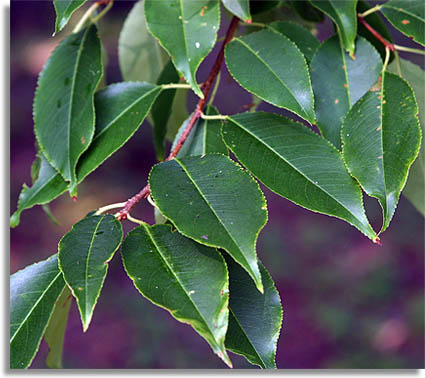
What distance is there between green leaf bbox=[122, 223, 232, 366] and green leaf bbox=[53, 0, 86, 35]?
0.71 feet

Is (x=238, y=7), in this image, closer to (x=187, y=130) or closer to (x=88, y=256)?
(x=187, y=130)

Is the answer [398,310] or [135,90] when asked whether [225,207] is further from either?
[398,310]

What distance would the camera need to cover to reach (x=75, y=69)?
2.23 ft

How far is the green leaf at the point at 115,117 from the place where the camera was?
0.62m

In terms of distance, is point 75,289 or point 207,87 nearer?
point 75,289

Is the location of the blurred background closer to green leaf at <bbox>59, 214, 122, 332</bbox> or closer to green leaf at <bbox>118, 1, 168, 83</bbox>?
green leaf at <bbox>118, 1, 168, 83</bbox>

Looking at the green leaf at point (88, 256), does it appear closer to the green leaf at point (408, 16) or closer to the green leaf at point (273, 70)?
the green leaf at point (273, 70)

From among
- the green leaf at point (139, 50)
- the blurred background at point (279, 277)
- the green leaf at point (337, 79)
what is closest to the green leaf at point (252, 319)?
the green leaf at point (337, 79)

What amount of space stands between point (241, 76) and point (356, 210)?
185 millimetres

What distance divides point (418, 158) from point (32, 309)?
44cm

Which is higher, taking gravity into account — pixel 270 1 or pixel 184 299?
pixel 270 1

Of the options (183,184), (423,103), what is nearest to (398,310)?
(423,103)

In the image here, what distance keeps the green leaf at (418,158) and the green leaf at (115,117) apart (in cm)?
29

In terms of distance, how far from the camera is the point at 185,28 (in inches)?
23.4
